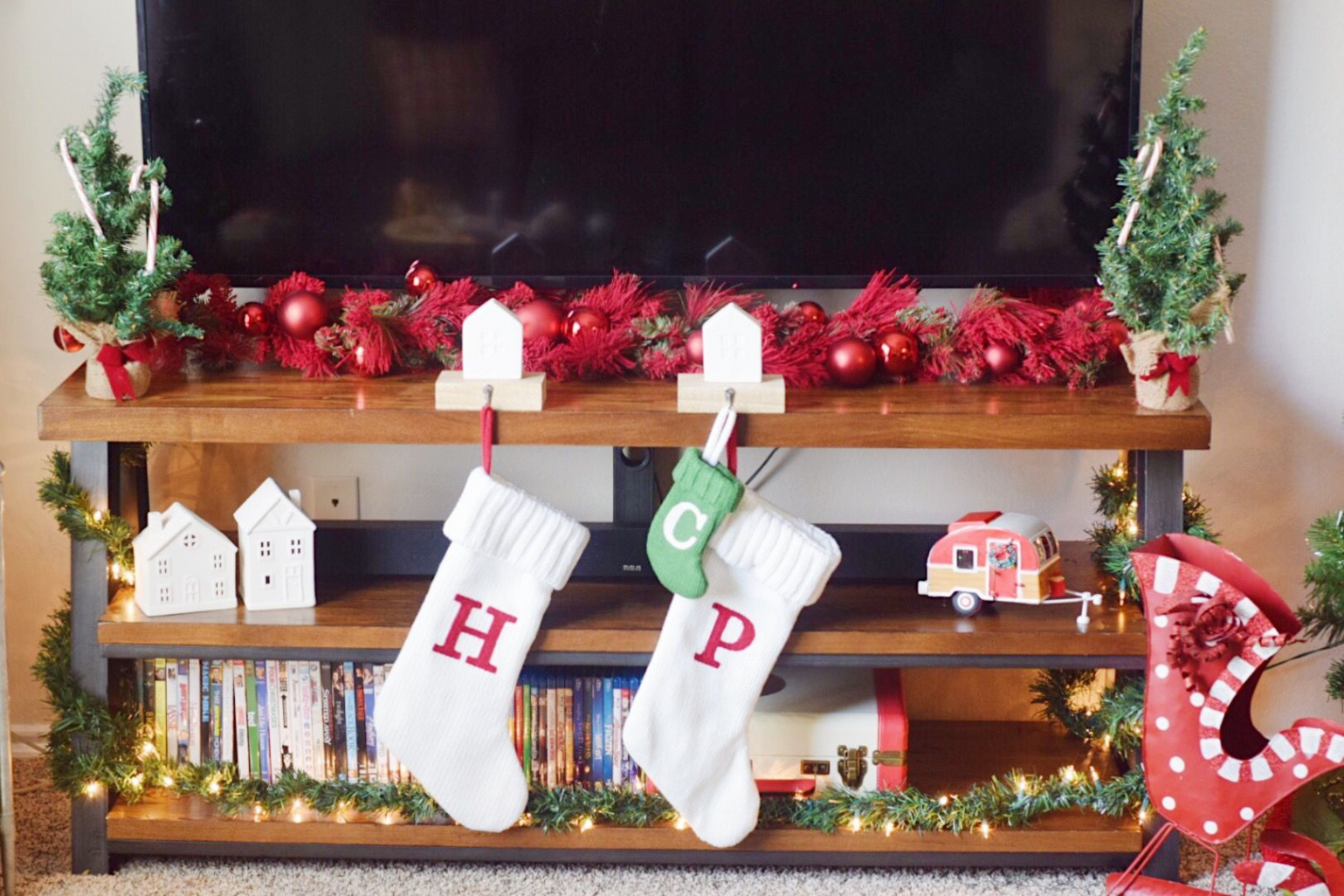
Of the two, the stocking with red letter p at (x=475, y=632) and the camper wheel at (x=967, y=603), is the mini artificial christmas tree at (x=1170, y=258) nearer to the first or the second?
the camper wheel at (x=967, y=603)

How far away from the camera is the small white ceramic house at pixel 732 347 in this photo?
5.80 ft

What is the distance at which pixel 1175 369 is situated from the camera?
69.7 inches

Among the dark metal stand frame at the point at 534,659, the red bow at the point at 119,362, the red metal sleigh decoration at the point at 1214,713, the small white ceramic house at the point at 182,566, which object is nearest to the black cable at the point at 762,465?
the dark metal stand frame at the point at 534,659

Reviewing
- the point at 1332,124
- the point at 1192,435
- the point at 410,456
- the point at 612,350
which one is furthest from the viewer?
the point at 410,456

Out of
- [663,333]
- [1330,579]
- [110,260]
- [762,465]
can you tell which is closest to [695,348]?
[663,333]

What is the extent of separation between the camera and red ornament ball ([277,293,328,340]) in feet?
6.40

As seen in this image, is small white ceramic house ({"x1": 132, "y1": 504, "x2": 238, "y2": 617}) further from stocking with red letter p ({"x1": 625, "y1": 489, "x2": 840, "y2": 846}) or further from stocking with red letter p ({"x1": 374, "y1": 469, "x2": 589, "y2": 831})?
stocking with red letter p ({"x1": 625, "y1": 489, "x2": 840, "y2": 846})

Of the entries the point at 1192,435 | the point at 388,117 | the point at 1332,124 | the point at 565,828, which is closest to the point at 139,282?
the point at 388,117

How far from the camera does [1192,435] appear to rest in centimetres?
177

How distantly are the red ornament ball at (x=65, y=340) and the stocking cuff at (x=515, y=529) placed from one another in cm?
56

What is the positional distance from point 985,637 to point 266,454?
1.16m

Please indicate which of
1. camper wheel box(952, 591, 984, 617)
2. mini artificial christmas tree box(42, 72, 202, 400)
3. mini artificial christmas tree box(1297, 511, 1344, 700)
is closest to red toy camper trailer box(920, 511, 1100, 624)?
camper wheel box(952, 591, 984, 617)

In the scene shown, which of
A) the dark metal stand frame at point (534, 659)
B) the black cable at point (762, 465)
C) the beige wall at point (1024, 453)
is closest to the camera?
the dark metal stand frame at point (534, 659)

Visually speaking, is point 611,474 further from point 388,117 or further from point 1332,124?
point 1332,124
